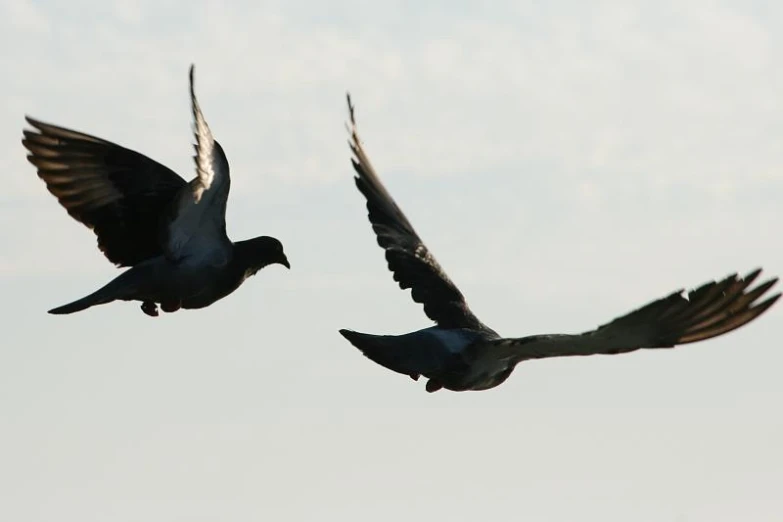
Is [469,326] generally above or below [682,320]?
above

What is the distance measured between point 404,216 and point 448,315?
2.41 m

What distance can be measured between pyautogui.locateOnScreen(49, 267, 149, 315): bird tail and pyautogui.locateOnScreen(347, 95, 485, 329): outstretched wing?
3.01 meters

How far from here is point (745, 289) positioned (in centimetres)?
1511

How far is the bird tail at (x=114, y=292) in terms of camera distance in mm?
18688

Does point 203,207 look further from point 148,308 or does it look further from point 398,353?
point 398,353

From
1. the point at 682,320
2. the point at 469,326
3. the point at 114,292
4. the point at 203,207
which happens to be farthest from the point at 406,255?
the point at 682,320

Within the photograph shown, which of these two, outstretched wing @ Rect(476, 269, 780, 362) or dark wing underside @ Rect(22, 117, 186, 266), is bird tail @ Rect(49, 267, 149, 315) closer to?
dark wing underside @ Rect(22, 117, 186, 266)

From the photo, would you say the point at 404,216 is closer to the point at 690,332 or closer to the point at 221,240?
the point at 221,240

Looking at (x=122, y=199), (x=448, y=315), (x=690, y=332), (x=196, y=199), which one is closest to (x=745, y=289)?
(x=690, y=332)

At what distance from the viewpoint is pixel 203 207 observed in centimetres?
1869

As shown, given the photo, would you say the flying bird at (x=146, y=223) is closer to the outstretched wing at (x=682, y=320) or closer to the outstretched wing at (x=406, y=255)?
the outstretched wing at (x=406, y=255)

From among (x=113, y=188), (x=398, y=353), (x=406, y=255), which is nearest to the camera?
(x=398, y=353)

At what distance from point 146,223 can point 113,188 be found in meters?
0.53

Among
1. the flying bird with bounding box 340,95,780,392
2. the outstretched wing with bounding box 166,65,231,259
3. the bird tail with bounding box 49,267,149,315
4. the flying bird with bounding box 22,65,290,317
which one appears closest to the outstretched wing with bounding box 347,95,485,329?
the flying bird with bounding box 340,95,780,392
